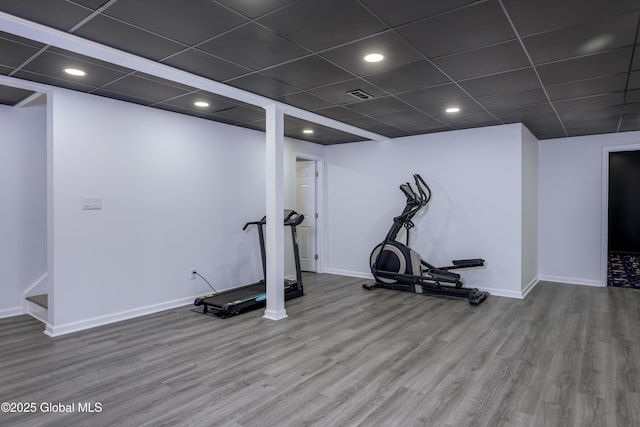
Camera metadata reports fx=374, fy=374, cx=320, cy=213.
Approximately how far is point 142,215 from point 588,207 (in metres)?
6.52

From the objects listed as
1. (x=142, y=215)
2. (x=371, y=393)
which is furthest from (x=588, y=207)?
(x=142, y=215)

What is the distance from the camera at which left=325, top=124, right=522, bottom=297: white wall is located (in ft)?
17.3

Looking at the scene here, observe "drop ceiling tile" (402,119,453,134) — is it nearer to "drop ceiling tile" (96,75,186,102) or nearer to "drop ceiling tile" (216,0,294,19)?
"drop ceiling tile" (96,75,186,102)

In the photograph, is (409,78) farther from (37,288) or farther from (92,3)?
(37,288)

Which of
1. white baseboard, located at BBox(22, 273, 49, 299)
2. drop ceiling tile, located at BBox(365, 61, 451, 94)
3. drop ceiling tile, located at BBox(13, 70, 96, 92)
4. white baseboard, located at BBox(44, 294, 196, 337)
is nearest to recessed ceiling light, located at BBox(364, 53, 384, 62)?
drop ceiling tile, located at BBox(365, 61, 451, 94)

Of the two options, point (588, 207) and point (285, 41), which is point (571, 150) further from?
point (285, 41)

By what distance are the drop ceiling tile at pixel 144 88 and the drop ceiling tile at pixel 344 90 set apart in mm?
1408

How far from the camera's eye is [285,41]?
105 inches

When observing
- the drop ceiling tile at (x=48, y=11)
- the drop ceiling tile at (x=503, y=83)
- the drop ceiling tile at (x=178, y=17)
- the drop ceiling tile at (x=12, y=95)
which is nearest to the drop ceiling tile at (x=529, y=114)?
the drop ceiling tile at (x=503, y=83)

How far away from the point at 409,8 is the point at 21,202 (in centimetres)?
461

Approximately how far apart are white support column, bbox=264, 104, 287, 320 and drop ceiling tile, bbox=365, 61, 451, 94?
1.25 m

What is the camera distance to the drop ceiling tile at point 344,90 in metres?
3.62

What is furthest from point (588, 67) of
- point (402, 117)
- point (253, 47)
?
point (253, 47)

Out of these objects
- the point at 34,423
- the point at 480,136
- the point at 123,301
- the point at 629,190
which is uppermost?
the point at 480,136
